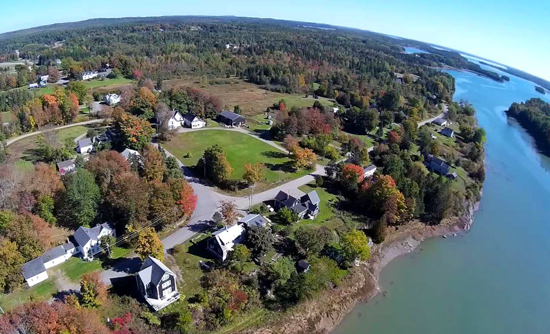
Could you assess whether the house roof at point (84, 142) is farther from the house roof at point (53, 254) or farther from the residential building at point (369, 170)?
the residential building at point (369, 170)

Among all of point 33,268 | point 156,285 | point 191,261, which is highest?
point 156,285

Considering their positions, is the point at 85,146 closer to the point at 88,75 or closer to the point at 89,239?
the point at 89,239

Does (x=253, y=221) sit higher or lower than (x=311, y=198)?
lower

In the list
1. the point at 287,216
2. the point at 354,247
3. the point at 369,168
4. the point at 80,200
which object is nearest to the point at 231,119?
the point at 369,168

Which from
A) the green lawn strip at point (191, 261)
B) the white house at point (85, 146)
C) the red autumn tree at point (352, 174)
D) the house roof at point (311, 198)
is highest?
the red autumn tree at point (352, 174)

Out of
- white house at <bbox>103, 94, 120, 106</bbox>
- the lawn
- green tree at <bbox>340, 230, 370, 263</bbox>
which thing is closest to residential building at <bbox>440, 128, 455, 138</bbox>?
the lawn

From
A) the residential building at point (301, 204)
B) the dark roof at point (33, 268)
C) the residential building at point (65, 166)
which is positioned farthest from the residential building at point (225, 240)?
the residential building at point (65, 166)

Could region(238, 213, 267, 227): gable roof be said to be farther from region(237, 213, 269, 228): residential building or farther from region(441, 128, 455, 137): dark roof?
region(441, 128, 455, 137): dark roof

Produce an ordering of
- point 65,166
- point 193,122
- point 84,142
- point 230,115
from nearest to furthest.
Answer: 1. point 65,166
2. point 84,142
3. point 193,122
4. point 230,115
